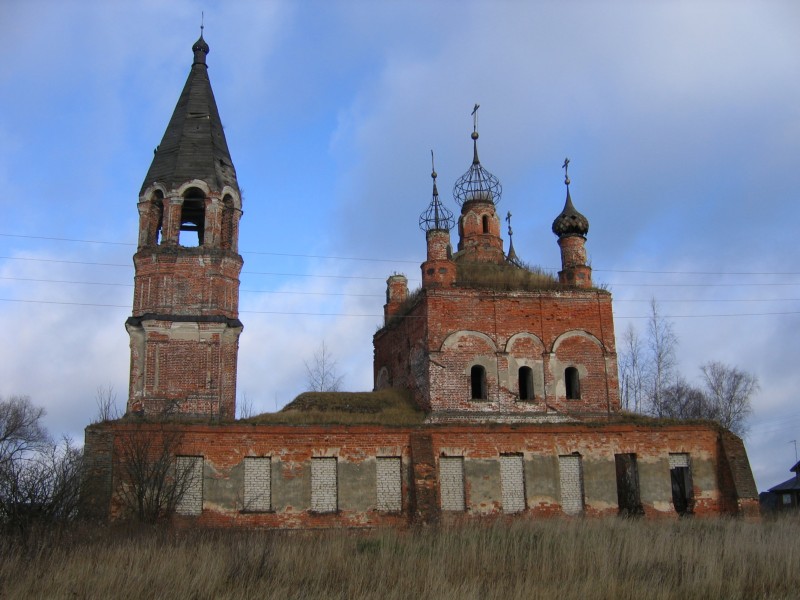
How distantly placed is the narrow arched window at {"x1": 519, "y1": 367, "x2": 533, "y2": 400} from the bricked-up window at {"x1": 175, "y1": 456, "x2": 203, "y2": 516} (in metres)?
9.68

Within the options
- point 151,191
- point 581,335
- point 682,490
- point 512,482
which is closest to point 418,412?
point 512,482

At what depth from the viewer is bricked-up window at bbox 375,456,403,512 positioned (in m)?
21.1

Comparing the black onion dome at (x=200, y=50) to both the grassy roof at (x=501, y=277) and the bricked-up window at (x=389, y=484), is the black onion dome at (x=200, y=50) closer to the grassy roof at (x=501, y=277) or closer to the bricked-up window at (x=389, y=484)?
the grassy roof at (x=501, y=277)

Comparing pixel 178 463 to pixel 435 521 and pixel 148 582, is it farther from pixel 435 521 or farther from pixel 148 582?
pixel 148 582

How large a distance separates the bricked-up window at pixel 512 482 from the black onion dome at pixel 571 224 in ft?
27.7

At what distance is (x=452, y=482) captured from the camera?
70.9 feet

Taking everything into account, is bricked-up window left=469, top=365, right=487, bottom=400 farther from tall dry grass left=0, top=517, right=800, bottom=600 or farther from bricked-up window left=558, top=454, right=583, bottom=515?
tall dry grass left=0, top=517, right=800, bottom=600

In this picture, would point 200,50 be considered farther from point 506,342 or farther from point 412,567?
point 412,567

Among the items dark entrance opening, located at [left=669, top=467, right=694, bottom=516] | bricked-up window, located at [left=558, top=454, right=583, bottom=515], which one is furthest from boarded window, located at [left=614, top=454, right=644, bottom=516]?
bricked-up window, located at [left=558, top=454, right=583, bottom=515]

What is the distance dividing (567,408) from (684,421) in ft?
10.9

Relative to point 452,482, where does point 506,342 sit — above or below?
above

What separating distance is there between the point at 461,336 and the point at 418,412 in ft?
8.54

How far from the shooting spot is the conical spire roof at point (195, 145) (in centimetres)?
2400

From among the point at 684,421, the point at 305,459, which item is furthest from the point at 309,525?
the point at 684,421
